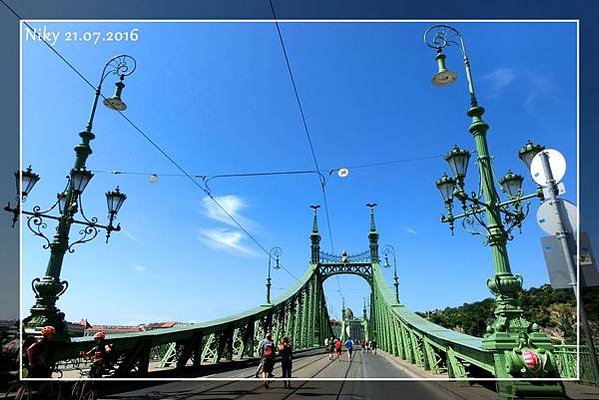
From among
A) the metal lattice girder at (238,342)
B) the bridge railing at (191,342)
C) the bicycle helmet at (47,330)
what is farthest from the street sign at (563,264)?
the metal lattice girder at (238,342)

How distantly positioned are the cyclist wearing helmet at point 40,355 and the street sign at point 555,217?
211 inches

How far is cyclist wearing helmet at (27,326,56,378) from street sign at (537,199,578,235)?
17.6ft

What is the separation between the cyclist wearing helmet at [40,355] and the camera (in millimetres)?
4445

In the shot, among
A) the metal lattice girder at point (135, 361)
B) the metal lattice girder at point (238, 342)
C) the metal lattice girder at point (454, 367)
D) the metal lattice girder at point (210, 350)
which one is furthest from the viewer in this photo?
the metal lattice girder at point (238, 342)

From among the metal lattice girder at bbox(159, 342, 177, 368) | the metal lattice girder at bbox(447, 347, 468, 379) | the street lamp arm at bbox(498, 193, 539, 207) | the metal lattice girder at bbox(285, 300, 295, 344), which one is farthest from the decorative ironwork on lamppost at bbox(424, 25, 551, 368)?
the metal lattice girder at bbox(285, 300, 295, 344)

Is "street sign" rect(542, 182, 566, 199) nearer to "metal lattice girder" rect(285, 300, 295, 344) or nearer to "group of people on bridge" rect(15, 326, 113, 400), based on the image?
"group of people on bridge" rect(15, 326, 113, 400)

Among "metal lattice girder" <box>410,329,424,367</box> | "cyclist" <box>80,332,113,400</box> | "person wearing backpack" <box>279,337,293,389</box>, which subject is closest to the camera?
"cyclist" <box>80,332,113,400</box>

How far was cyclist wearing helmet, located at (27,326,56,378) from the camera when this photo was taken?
4.45 m

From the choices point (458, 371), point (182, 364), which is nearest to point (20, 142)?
point (182, 364)

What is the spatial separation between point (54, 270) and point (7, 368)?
1.37 meters

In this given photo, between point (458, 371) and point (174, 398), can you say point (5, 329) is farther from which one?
point (458, 371)

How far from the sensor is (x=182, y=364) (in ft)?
29.1

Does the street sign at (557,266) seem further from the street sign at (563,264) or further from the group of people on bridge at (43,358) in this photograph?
the group of people on bridge at (43,358)

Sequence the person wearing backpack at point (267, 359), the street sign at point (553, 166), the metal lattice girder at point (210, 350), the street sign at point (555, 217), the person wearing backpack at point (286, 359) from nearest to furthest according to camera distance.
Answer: the street sign at point (555, 217) → the street sign at point (553, 166) → the person wearing backpack at point (267, 359) → the person wearing backpack at point (286, 359) → the metal lattice girder at point (210, 350)
